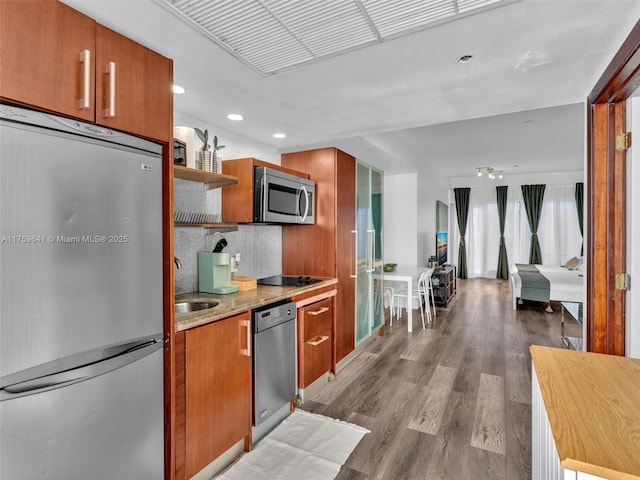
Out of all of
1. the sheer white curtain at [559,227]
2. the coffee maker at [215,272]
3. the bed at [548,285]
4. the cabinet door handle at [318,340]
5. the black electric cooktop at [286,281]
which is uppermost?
the sheer white curtain at [559,227]

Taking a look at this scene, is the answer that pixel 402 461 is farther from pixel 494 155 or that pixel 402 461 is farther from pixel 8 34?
pixel 494 155

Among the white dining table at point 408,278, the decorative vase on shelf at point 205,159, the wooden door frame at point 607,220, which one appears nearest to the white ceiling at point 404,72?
the wooden door frame at point 607,220

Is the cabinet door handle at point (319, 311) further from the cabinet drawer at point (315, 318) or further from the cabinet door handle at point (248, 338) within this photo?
the cabinet door handle at point (248, 338)

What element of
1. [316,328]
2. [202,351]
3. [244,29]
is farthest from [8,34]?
[316,328]

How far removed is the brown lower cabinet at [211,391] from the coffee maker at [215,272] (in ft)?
1.72

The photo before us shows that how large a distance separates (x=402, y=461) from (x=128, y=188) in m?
2.18

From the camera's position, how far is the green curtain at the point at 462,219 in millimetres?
9352

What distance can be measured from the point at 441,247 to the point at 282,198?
21.6 feet

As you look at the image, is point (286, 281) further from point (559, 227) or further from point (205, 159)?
point (559, 227)

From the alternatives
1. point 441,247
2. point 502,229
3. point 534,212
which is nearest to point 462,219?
point 502,229

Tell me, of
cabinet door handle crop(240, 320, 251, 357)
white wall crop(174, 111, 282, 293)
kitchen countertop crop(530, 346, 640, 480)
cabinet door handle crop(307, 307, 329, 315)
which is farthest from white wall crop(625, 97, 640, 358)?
white wall crop(174, 111, 282, 293)

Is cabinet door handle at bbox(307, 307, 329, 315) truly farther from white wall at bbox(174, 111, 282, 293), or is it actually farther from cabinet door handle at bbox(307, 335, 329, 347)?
white wall at bbox(174, 111, 282, 293)

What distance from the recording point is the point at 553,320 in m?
5.34

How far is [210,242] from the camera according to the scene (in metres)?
2.80
